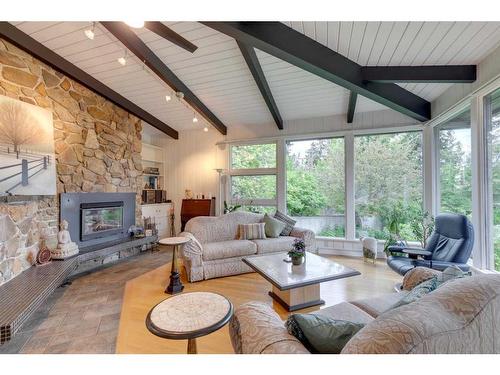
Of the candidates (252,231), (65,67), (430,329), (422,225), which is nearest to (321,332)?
(430,329)

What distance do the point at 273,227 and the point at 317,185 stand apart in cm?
144

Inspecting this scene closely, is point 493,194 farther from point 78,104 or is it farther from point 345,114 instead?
point 78,104

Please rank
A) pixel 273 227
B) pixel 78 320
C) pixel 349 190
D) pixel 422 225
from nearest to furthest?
pixel 78 320 → pixel 422 225 → pixel 273 227 → pixel 349 190

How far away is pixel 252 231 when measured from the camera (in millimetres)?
4070

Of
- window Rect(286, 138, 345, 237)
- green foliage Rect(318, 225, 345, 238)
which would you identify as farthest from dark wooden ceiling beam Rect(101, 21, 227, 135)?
green foliage Rect(318, 225, 345, 238)

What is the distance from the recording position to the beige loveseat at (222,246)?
132 inches

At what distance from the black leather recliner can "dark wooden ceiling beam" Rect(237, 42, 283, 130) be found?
10.0 ft

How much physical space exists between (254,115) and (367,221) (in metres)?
3.14

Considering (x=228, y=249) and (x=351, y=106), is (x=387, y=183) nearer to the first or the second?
(x=351, y=106)

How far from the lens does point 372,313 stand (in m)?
1.68

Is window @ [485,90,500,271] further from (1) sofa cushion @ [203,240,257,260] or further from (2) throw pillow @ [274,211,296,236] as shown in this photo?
(1) sofa cushion @ [203,240,257,260]

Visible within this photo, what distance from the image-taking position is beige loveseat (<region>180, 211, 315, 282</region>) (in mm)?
3354
